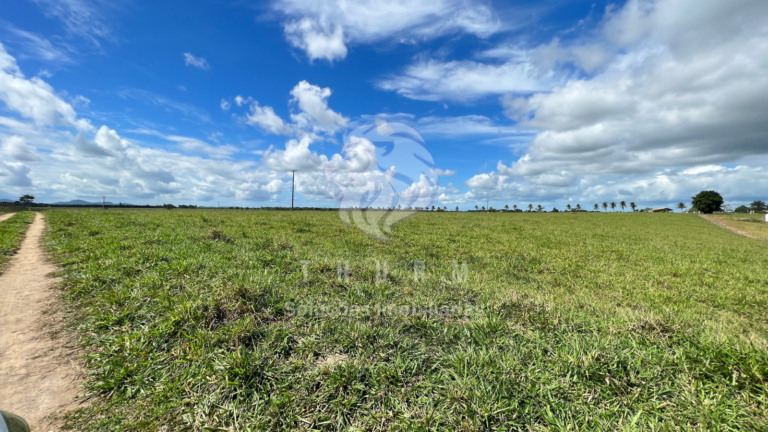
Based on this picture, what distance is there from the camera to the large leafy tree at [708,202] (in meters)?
76.8

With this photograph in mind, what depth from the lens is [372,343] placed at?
3680 millimetres

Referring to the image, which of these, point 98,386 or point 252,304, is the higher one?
point 252,304

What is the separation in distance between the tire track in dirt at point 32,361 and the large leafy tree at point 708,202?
114367 mm

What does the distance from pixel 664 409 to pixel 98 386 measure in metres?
5.60

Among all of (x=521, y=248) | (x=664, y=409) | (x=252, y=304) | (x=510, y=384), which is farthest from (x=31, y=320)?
(x=521, y=248)

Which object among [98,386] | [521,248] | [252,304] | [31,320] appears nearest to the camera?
[98,386]

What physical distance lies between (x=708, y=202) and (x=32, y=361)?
114773 millimetres

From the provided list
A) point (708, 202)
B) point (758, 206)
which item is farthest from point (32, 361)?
point (758, 206)

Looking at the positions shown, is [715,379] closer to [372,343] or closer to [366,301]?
[372,343]

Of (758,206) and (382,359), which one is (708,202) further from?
(382,359)

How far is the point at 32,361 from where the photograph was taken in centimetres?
370

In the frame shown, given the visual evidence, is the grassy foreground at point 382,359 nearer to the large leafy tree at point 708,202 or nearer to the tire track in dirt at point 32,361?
the tire track in dirt at point 32,361

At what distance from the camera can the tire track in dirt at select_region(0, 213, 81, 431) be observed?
9.84 feet

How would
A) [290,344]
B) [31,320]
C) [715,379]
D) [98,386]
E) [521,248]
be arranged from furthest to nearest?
[521,248]
[31,320]
[290,344]
[98,386]
[715,379]
